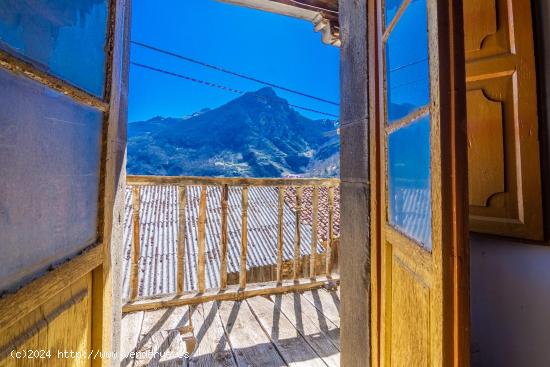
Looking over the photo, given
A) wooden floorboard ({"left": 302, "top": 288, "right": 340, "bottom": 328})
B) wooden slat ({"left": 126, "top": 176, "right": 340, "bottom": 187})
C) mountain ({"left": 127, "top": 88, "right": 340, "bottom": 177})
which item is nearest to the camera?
wooden slat ({"left": 126, "top": 176, "right": 340, "bottom": 187})

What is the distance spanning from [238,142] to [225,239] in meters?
32.2

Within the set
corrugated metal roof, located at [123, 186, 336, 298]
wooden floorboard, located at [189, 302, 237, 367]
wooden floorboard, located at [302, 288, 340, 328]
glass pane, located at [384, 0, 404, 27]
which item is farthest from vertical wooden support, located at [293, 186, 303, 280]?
corrugated metal roof, located at [123, 186, 336, 298]

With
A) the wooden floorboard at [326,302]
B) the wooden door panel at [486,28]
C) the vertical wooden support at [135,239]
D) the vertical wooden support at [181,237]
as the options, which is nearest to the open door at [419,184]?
the wooden door panel at [486,28]

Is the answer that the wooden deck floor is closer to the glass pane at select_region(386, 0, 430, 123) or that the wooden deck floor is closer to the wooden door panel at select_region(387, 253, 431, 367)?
the wooden door panel at select_region(387, 253, 431, 367)

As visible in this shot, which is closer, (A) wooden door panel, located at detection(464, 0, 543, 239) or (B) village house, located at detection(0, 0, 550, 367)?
(B) village house, located at detection(0, 0, 550, 367)

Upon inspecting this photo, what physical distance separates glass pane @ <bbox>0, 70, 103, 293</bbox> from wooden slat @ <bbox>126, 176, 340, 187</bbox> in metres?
1.32

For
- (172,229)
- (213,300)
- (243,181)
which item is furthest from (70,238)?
(172,229)

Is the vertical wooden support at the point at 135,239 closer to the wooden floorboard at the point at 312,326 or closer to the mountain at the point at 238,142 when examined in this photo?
the wooden floorboard at the point at 312,326

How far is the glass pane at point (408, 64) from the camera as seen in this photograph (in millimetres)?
838

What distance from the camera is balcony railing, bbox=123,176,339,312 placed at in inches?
89.3

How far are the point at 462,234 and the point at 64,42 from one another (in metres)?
1.13

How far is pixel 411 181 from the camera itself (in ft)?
3.05

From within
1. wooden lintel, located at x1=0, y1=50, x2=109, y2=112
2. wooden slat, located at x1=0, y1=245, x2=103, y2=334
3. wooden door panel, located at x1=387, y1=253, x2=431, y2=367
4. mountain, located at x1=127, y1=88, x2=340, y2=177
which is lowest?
wooden door panel, located at x1=387, y1=253, x2=431, y2=367

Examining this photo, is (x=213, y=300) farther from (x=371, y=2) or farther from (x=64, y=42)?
(x=371, y=2)
